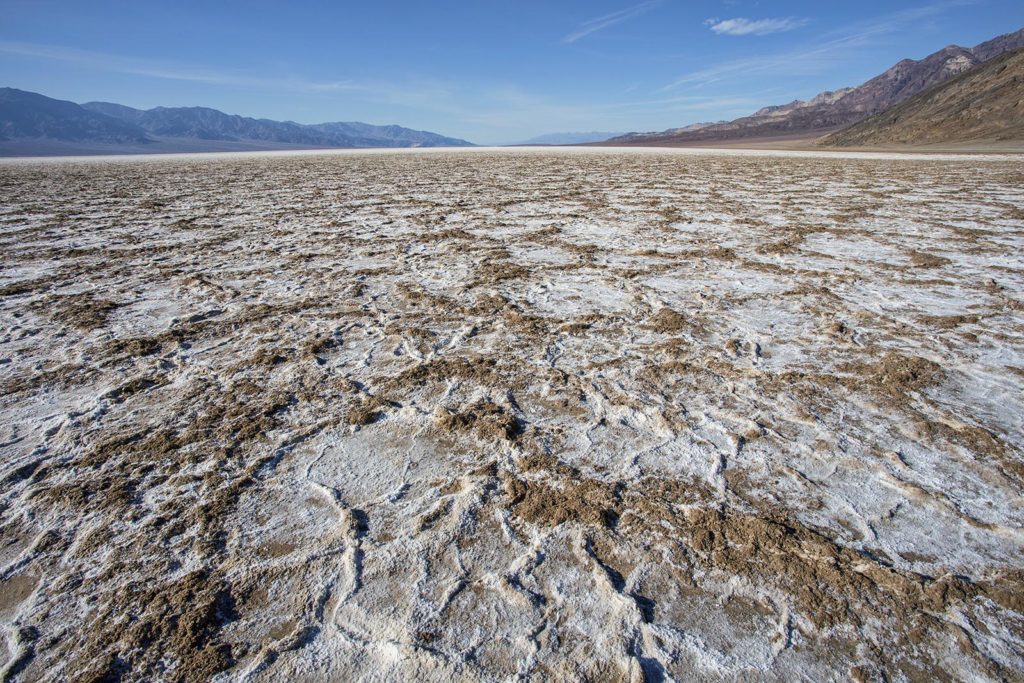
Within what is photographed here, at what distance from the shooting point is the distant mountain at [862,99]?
277ft

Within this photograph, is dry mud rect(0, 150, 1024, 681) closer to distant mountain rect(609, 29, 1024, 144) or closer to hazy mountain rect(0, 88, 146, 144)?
distant mountain rect(609, 29, 1024, 144)

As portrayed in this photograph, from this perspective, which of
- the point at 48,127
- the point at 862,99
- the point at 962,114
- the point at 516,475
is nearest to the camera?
the point at 516,475

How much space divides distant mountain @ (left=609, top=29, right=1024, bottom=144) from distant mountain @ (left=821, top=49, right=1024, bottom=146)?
36.2 metres

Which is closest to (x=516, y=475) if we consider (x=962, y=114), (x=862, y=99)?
(x=962, y=114)

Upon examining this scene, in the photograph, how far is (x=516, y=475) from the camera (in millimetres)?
1824

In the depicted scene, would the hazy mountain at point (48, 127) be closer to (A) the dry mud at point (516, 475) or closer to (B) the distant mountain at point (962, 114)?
(B) the distant mountain at point (962, 114)

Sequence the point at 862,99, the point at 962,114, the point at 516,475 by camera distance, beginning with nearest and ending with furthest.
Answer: the point at 516,475 → the point at 962,114 → the point at 862,99

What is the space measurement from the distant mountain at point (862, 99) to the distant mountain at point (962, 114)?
119 feet

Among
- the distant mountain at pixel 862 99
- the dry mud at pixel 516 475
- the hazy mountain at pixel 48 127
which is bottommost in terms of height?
the hazy mountain at pixel 48 127

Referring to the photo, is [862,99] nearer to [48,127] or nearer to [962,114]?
[962,114]

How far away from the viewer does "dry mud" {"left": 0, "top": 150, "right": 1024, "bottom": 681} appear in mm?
1243

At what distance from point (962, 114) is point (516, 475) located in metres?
49.5

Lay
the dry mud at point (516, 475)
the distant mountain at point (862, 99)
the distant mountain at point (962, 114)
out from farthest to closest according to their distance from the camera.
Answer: the distant mountain at point (862, 99)
the distant mountain at point (962, 114)
the dry mud at point (516, 475)

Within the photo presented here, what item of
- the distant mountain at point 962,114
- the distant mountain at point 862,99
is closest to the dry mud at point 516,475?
the distant mountain at point 962,114
